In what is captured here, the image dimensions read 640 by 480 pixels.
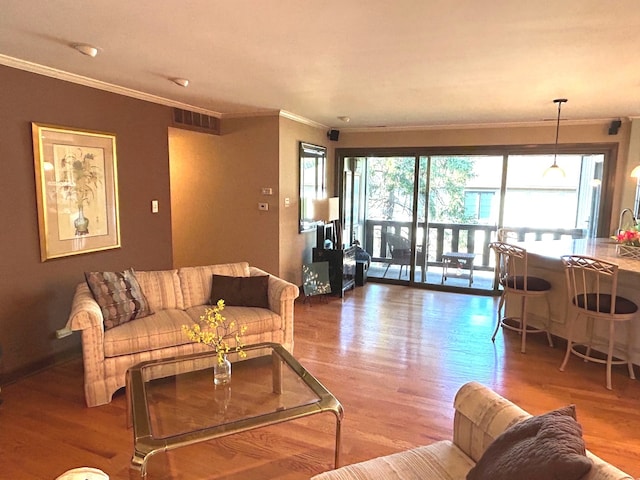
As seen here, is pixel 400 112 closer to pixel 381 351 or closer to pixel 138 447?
pixel 381 351

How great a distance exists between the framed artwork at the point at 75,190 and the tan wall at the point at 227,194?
162cm

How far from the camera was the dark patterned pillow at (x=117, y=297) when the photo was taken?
310cm

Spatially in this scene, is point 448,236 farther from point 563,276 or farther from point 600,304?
point 600,304

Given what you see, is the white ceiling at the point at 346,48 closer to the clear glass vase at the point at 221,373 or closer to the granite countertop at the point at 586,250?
the granite countertop at the point at 586,250

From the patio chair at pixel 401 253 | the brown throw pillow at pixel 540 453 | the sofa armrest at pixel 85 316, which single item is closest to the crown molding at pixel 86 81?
the sofa armrest at pixel 85 316

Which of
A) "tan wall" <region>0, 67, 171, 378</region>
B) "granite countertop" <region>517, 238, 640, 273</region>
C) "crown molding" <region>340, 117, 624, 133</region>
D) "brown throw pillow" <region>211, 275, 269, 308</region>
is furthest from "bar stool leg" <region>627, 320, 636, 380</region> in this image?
"tan wall" <region>0, 67, 171, 378</region>

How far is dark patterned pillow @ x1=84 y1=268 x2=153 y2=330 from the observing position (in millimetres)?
3104

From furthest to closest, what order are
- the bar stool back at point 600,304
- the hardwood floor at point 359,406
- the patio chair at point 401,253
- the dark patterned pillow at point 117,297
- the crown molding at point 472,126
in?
the patio chair at point 401,253, the crown molding at point 472,126, the bar stool back at point 600,304, the dark patterned pillow at point 117,297, the hardwood floor at point 359,406

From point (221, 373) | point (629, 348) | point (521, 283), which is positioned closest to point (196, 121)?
point (221, 373)

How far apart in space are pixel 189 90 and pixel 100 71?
2.77ft

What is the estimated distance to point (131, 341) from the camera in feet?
9.74

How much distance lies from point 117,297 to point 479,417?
2715mm

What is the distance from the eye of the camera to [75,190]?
3.69m

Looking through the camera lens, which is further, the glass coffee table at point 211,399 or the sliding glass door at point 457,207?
the sliding glass door at point 457,207
